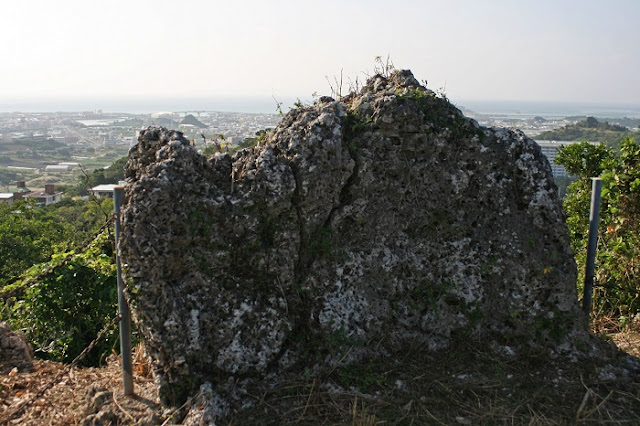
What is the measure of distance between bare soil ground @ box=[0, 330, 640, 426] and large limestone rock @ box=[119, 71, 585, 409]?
0.16 metres

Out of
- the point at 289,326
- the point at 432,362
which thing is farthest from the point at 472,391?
the point at 289,326

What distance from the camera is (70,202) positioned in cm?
4634

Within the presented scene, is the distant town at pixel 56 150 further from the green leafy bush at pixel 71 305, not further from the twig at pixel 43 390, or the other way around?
the twig at pixel 43 390

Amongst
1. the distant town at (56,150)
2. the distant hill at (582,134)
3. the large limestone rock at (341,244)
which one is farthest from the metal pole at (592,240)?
the distant town at (56,150)

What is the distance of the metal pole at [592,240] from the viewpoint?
187 inches

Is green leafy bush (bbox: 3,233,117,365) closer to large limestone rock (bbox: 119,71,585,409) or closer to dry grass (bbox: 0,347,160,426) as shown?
dry grass (bbox: 0,347,160,426)

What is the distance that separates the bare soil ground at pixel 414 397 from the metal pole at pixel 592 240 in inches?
31.0

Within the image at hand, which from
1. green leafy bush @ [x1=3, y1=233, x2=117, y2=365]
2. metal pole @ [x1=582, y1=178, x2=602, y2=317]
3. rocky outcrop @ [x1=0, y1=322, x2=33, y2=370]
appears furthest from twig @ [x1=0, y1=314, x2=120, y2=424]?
Answer: metal pole @ [x1=582, y1=178, x2=602, y2=317]

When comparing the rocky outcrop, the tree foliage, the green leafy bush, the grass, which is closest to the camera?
the grass

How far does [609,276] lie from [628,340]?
145cm

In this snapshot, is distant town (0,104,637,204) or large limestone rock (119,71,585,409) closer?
large limestone rock (119,71,585,409)

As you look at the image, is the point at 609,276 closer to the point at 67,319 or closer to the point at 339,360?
the point at 339,360

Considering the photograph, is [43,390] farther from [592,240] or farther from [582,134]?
[582,134]

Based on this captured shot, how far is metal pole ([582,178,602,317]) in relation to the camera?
4.75 metres
